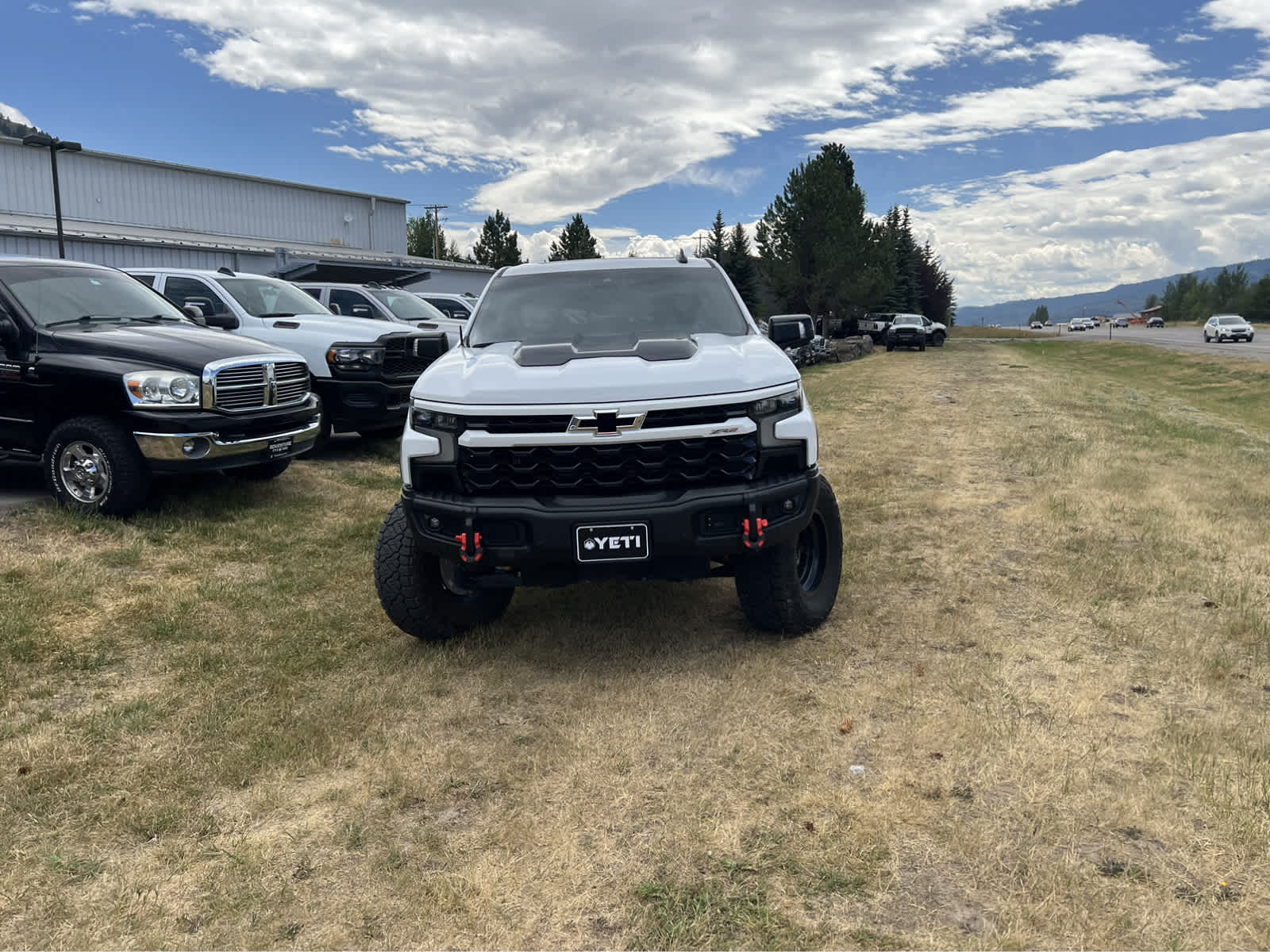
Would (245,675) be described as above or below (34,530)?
below

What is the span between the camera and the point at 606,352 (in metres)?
3.98

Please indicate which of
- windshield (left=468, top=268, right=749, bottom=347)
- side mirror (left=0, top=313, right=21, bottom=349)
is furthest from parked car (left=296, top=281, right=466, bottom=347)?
windshield (left=468, top=268, right=749, bottom=347)

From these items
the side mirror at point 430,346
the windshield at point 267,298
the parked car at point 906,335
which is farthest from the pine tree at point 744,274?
the side mirror at point 430,346

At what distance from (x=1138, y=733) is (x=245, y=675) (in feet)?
11.9

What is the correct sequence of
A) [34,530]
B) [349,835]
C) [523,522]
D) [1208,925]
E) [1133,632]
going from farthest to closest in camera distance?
[34,530], [1133,632], [523,522], [349,835], [1208,925]

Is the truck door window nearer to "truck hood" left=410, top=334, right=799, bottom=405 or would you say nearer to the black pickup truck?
the black pickup truck

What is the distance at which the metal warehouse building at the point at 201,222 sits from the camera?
24797 mm

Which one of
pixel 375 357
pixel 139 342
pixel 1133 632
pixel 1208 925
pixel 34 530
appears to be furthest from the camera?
pixel 375 357

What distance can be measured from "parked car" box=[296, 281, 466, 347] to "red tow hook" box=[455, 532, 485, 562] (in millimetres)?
8688

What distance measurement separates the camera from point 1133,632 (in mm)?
4215

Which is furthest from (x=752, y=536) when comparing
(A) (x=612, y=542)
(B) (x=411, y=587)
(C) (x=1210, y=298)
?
(C) (x=1210, y=298)

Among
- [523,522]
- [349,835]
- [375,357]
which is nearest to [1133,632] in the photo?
[523,522]

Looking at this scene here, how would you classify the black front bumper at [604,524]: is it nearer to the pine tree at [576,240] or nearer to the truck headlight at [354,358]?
the truck headlight at [354,358]

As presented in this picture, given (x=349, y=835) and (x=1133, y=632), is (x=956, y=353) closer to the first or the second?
(x=1133, y=632)
